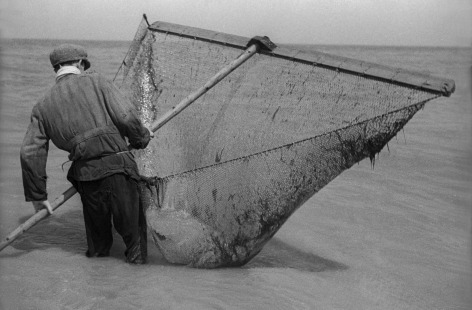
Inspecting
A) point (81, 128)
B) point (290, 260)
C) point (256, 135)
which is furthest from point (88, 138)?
point (290, 260)

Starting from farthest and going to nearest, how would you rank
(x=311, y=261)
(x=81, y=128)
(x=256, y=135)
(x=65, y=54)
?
(x=311, y=261) → (x=256, y=135) → (x=65, y=54) → (x=81, y=128)

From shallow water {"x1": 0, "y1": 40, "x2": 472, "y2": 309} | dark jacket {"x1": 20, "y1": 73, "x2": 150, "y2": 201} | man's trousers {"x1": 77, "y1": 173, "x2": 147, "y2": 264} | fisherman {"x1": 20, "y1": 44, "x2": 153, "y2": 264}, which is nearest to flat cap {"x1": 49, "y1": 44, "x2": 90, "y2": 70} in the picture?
fisherman {"x1": 20, "y1": 44, "x2": 153, "y2": 264}

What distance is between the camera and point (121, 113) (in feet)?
11.8

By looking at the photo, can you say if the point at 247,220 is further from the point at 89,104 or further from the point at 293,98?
the point at 89,104

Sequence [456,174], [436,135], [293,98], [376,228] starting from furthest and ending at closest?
[436,135]
[456,174]
[376,228]
[293,98]

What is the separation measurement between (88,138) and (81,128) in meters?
0.08

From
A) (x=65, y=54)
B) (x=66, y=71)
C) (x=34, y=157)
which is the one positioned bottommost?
(x=34, y=157)

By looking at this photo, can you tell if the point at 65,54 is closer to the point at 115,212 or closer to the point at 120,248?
the point at 115,212

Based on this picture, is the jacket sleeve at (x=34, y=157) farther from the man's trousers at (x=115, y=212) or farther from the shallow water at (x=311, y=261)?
the shallow water at (x=311, y=261)

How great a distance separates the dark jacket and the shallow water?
674 millimetres

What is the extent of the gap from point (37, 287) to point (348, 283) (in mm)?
2176

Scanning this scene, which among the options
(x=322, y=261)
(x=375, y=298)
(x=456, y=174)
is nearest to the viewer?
(x=375, y=298)

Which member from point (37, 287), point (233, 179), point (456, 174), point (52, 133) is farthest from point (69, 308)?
point (456, 174)

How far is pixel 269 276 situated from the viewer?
3.91m
